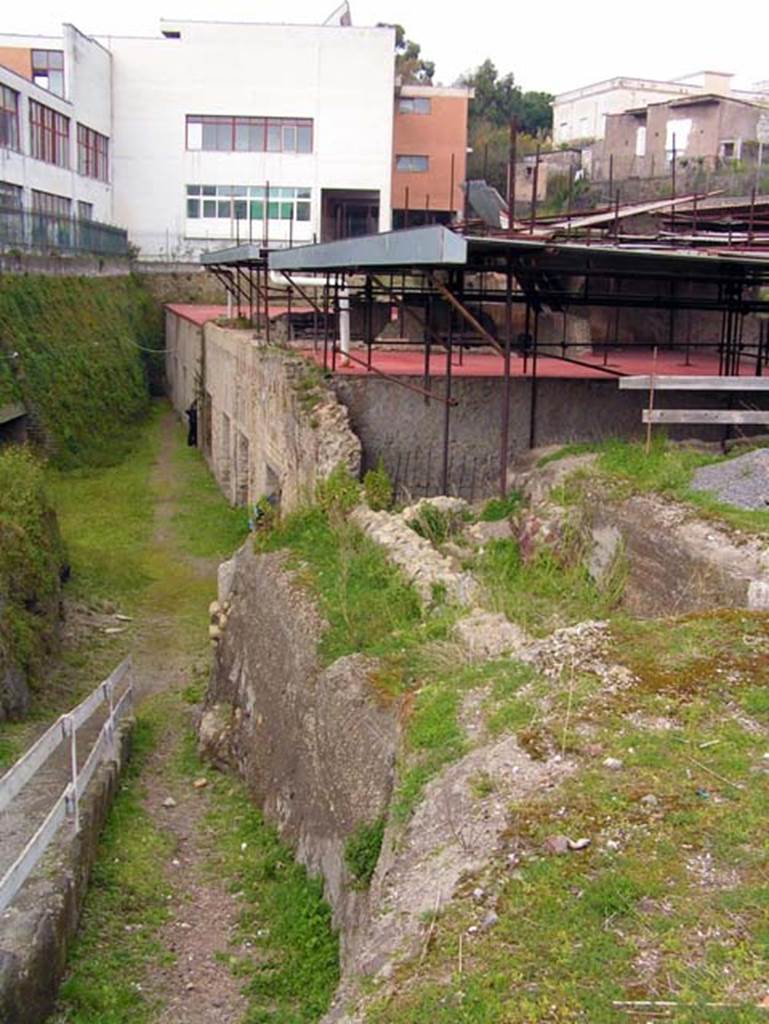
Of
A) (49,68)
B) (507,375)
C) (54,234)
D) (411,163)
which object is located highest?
(49,68)

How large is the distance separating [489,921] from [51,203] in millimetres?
37245

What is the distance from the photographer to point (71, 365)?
29.1m

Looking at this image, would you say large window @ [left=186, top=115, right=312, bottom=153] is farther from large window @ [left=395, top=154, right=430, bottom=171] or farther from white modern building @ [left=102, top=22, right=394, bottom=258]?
large window @ [left=395, top=154, right=430, bottom=171]

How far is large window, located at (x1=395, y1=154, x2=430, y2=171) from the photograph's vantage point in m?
48.0

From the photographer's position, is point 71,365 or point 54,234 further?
point 54,234

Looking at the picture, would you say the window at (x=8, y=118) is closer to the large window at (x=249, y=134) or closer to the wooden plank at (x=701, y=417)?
the large window at (x=249, y=134)

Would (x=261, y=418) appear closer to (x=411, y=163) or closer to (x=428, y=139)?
A: (x=411, y=163)

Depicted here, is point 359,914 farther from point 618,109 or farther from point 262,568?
point 618,109

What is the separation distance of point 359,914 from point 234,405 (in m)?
16.6

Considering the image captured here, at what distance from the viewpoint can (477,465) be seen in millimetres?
15414

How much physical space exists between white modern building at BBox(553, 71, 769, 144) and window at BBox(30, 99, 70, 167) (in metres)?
24.6

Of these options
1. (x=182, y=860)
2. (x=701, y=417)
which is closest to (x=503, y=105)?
(x=701, y=417)

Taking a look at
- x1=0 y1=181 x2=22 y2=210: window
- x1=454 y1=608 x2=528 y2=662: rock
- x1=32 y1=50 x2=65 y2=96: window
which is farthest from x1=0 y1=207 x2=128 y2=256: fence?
x1=454 y1=608 x2=528 y2=662: rock

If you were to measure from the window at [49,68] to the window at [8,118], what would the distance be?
770 cm
